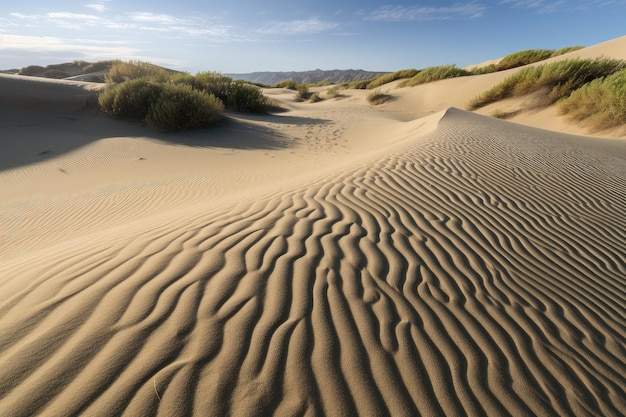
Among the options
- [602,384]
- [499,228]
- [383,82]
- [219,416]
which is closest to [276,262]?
[219,416]

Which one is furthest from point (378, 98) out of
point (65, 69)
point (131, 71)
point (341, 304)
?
point (65, 69)

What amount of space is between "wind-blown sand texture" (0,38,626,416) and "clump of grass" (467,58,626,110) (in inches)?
447

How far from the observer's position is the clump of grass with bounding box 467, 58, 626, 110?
13.4 metres

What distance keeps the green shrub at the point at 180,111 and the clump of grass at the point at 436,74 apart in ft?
52.8

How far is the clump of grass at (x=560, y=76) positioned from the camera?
1343cm

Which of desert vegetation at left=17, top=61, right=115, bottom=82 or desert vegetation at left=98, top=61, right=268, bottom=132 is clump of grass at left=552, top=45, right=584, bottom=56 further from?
desert vegetation at left=17, top=61, right=115, bottom=82

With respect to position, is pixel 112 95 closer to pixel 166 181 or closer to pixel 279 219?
pixel 166 181

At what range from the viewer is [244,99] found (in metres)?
14.6

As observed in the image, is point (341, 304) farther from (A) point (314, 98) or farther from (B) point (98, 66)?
(B) point (98, 66)

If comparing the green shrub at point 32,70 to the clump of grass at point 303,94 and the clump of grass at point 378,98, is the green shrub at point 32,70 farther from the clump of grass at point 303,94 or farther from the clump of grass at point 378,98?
the clump of grass at point 378,98

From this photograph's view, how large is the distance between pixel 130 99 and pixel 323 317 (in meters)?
11.7

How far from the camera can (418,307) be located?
2139 millimetres

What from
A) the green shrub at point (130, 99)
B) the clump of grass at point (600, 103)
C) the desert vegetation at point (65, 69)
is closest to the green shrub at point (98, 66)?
the desert vegetation at point (65, 69)

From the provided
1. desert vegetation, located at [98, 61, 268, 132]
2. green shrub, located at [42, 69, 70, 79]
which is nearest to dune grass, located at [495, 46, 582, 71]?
desert vegetation, located at [98, 61, 268, 132]
